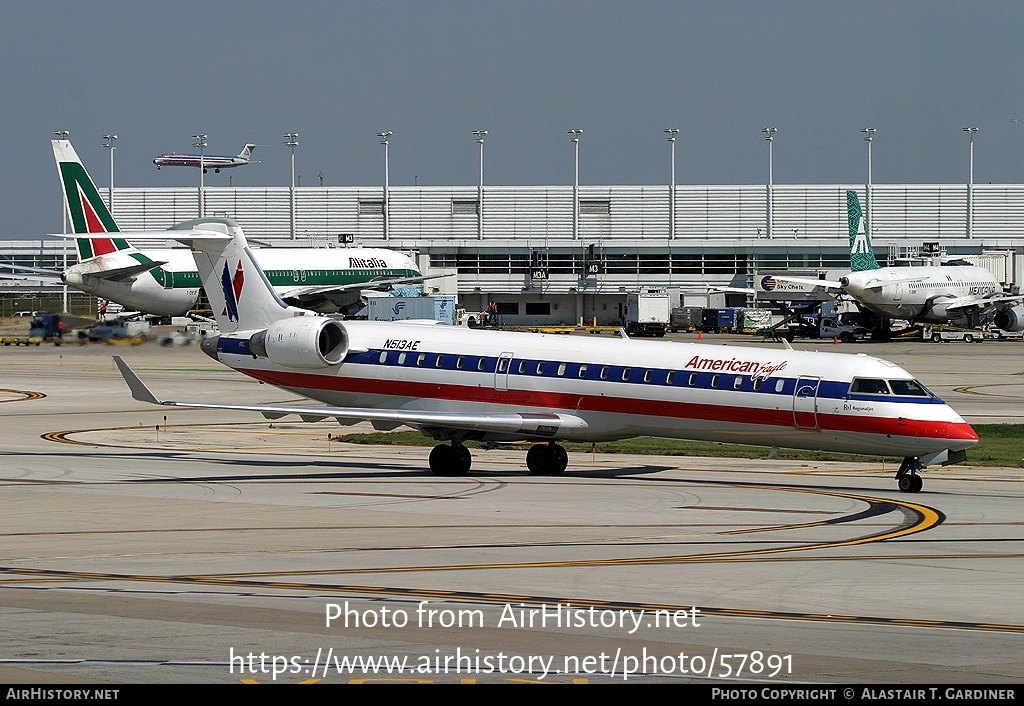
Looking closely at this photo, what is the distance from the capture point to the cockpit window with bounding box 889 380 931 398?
1102 inches

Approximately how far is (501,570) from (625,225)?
134 m

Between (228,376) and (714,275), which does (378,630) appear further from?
(714,275)

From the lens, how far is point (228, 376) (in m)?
62.4

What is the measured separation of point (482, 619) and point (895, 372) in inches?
658

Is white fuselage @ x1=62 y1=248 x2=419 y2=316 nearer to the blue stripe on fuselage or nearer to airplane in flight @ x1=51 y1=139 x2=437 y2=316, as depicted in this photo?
airplane in flight @ x1=51 y1=139 x2=437 y2=316

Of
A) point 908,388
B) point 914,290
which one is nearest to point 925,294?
point 914,290

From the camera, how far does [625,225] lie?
150 meters

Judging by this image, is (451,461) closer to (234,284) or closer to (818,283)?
(234,284)

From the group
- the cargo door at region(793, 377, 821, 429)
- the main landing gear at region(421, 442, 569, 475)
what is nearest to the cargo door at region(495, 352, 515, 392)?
the main landing gear at region(421, 442, 569, 475)

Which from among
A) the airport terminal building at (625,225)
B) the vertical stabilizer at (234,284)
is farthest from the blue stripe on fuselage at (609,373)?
the airport terminal building at (625,225)

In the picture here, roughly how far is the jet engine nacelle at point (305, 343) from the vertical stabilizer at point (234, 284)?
53.8 inches

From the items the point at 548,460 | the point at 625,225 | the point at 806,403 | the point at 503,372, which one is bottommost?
the point at 548,460

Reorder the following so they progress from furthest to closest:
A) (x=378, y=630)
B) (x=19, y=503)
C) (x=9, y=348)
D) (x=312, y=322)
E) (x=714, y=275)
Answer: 1. (x=714, y=275)
2. (x=9, y=348)
3. (x=312, y=322)
4. (x=19, y=503)
5. (x=378, y=630)
